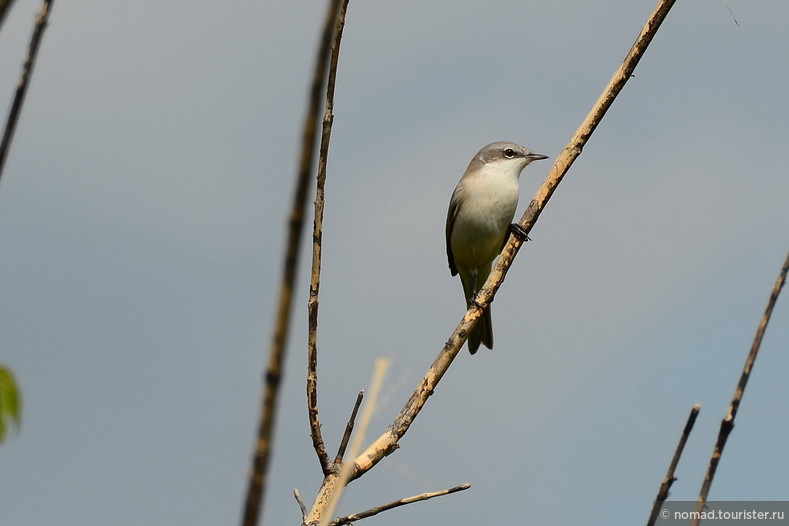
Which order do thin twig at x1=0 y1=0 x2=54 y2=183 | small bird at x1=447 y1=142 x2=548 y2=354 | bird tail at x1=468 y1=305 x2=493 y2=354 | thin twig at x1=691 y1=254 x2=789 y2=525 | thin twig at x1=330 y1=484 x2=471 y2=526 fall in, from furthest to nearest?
bird tail at x1=468 y1=305 x2=493 y2=354
small bird at x1=447 y1=142 x2=548 y2=354
thin twig at x1=330 y1=484 x2=471 y2=526
thin twig at x1=691 y1=254 x2=789 y2=525
thin twig at x1=0 y1=0 x2=54 y2=183

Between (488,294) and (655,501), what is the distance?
6.97 feet

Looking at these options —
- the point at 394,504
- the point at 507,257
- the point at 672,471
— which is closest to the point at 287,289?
the point at 672,471

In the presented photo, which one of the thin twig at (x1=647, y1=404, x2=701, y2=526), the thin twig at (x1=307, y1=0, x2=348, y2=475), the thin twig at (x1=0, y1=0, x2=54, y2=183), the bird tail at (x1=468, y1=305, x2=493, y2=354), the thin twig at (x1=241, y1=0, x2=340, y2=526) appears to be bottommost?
the thin twig at (x1=241, y1=0, x2=340, y2=526)

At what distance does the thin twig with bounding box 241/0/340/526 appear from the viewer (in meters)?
0.93

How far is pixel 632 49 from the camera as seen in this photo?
156 inches

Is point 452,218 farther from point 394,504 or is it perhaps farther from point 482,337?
point 394,504

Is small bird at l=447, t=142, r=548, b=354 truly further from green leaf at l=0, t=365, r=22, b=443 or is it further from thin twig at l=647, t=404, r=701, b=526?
green leaf at l=0, t=365, r=22, b=443

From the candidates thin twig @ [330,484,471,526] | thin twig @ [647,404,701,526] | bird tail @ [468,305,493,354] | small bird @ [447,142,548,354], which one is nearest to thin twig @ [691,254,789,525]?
thin twig @ [647,404,701,526]

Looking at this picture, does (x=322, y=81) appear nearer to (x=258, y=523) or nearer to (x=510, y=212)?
(x=258, y=523)

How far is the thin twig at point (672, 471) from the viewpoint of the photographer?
1.94 m

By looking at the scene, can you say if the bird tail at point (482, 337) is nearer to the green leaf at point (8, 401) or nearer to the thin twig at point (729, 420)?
the thin twig at point (729, 420)

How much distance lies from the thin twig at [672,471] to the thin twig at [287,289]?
1166mm

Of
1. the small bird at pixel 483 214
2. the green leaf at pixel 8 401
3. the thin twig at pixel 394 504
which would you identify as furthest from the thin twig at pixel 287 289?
the small bird at pixel 483 214

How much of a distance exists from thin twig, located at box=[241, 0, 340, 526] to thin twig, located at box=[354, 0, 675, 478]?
262 centimetres
